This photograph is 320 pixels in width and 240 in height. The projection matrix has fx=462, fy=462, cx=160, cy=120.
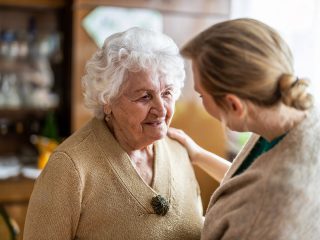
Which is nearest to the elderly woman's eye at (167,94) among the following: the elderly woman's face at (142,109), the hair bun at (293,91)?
the elderly woman's face at (142,109)

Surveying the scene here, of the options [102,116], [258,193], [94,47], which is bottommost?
[94,47]

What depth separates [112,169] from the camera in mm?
1419

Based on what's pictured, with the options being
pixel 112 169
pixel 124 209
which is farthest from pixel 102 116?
pixel 124 209

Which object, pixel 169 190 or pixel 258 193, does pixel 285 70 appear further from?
pixel 169 190

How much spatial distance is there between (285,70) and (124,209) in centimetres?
68

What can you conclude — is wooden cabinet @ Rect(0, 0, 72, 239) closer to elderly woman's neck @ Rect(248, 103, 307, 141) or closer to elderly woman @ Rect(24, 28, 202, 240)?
elderly woman @ Rect(24, 28, 202, 240)

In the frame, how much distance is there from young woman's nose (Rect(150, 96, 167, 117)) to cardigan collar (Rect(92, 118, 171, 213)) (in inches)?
6.2

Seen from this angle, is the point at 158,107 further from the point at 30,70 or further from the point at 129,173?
the point at 30,70

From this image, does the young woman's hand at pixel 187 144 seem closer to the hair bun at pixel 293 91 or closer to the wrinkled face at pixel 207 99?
the wrinkled face at pixel 207 99

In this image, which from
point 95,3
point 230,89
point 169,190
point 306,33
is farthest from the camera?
point 95,3

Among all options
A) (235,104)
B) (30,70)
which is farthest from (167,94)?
(30,70)

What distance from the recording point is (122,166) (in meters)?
1.44

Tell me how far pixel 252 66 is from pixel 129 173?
2.10 feet

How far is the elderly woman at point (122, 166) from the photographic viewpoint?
1.34 meters
